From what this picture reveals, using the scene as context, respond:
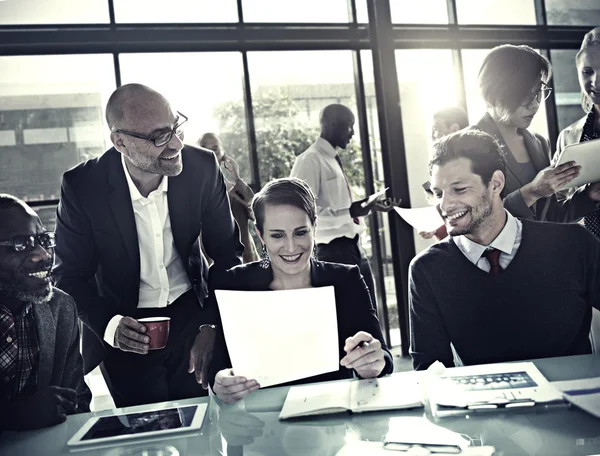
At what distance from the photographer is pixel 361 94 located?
413 cm

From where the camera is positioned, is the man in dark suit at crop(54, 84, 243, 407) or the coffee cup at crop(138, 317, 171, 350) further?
the man in dark suit at crop(54, 84, 243, 407)

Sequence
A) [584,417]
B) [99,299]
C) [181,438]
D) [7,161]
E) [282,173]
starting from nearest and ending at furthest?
[584,417] < [181,438] < [99,299] < [7,161] < [282,173]

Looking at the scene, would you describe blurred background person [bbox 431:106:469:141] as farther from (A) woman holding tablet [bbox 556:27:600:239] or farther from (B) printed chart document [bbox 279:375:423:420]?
(B) printed chart document [bbox 279:375:423:420]

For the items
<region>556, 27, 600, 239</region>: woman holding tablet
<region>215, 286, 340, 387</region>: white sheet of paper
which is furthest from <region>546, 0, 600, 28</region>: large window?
<region>215, 286, 340, 387</region>: white sheet of paper

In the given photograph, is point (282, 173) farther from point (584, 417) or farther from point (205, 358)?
point (584, 417)

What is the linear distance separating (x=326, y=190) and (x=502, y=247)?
1705mm

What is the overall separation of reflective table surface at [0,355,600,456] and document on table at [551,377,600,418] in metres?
0.01

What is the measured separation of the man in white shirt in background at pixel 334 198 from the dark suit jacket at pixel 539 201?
1212mm

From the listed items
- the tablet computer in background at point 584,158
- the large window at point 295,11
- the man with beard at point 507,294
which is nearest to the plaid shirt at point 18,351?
the man with beard at point 507,294

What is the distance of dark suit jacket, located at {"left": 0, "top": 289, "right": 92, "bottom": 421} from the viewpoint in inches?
67.6

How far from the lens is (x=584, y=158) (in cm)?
192

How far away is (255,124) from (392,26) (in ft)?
3.48

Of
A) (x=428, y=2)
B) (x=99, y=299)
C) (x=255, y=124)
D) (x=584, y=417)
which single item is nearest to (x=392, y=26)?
(x=428, y=2)

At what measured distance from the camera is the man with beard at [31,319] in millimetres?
1670
